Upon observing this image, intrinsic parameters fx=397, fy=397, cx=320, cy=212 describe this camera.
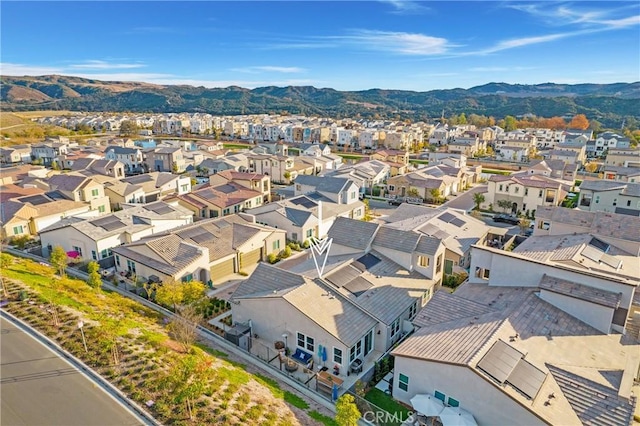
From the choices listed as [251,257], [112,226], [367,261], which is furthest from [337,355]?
[112,226]

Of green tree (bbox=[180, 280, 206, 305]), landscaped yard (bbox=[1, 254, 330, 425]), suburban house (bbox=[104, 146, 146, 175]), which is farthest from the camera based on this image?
suburban house (bbox=[104, 146, 146, 175])

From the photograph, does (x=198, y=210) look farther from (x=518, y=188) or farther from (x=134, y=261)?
(x=518, y=188)

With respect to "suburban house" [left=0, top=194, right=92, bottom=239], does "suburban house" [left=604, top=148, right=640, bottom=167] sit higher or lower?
higher

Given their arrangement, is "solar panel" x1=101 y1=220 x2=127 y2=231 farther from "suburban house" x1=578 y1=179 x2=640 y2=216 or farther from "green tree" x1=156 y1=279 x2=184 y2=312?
"suburban house" x1=578 y1=179 x2=640 y2=216

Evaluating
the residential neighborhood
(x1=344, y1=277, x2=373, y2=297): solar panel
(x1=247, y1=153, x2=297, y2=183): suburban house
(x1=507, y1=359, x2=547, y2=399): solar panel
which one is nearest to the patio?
the residential neighborhood

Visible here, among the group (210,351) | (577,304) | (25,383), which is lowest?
(210,351)

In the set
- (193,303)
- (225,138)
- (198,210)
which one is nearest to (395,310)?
(193,303)

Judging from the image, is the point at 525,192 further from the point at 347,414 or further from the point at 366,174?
the point at 347,414

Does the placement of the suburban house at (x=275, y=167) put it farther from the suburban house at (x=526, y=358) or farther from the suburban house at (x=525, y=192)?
the suburban house at (x=526, y=358)
